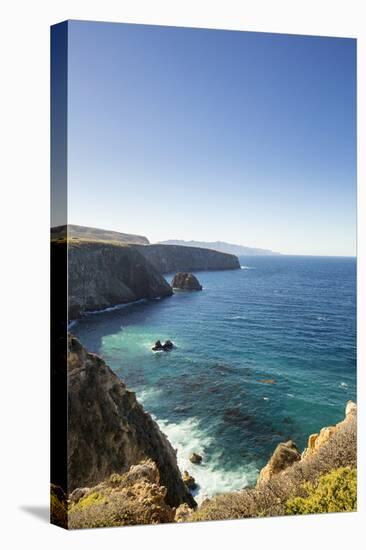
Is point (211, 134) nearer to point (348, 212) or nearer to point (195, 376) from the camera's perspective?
point (348, 212)

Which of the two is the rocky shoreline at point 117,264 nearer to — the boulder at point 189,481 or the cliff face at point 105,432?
the cliff face at point 105,432

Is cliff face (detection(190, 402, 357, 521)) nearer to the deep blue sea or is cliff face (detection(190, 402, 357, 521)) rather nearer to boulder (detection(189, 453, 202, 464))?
the deep blue sea

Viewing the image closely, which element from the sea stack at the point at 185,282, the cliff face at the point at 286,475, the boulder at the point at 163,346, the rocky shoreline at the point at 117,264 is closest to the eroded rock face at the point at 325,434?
the cliff face at the point at 286,475

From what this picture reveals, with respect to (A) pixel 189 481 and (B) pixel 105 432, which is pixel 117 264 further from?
(A) pixel 189 481

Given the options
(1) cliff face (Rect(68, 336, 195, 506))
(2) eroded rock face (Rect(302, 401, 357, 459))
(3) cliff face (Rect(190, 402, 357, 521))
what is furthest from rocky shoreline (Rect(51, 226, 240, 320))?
(3) cliff face (Rect(190, 402, 357, 521))

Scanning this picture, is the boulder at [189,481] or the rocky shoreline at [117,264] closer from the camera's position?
the rocky shoreline at [117,264]

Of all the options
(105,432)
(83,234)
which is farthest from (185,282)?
(105,432)
